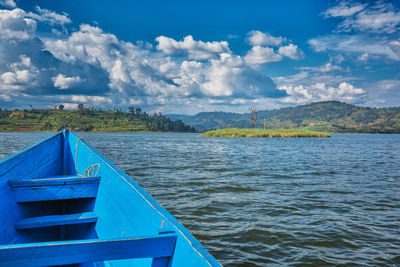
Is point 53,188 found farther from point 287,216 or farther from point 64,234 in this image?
point 287,216

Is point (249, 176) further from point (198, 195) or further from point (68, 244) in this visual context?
point (68, 244)

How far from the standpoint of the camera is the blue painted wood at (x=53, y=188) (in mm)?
4043

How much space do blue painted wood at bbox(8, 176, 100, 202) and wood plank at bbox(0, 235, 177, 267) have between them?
263cm

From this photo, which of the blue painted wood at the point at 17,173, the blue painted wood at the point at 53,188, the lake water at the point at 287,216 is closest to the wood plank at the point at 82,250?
the blue painted wood at the point at 17,173

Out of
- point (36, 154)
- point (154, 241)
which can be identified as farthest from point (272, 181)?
point (154, 241)

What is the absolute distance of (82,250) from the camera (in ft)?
6.42

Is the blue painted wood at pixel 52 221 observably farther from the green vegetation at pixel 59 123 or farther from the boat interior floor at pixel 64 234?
the green vegetation at pixel 59 123

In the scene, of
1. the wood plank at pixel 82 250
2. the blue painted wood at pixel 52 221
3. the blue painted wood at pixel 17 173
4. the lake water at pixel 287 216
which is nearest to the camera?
the wood plank at pixel 82 250

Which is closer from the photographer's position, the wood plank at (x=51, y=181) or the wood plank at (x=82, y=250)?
the wood plank at (x=82, y=250)

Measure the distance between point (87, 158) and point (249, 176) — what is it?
28.7ft

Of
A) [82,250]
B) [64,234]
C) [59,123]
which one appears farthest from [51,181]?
[59,123]

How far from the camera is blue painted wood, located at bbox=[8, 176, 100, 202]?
4.04m

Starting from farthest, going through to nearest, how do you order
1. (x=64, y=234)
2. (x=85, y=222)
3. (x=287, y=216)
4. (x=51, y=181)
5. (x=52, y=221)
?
(x=287, y=216) < (x=64, y=234) < (x=51, y=181) < (x=85, y=222) < (x=52, y=221)

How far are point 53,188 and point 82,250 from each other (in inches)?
114
